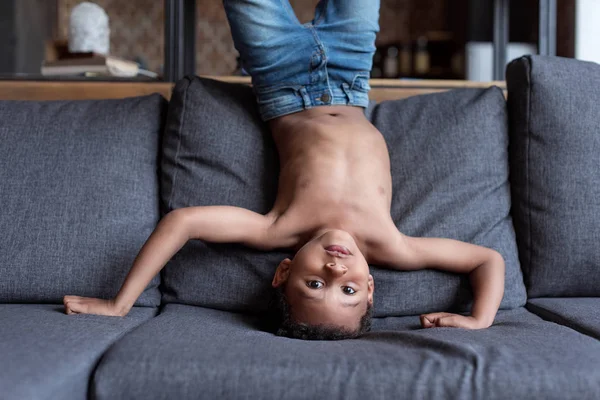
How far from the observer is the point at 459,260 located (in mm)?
1572

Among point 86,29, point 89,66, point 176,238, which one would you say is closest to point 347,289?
point 176,238

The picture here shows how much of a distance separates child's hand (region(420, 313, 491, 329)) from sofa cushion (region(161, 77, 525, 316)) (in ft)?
0.39

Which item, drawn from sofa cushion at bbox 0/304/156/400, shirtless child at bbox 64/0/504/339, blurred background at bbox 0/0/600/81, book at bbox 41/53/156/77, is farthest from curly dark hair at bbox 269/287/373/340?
blurred background at bbox 0/0/600/81

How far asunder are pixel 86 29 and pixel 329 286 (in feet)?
5.40

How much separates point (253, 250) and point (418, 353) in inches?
23.6

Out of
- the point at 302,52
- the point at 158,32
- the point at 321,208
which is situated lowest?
the point at 321,208

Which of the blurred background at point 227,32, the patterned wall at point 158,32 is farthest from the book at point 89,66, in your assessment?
the patterned wall at point 158,32

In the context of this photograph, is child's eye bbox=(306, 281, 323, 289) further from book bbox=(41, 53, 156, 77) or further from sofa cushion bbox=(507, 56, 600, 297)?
book bbox=(41, 53, 156, 77)

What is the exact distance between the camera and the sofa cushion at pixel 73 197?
1573 mm

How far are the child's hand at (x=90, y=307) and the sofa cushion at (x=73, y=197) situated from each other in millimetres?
142

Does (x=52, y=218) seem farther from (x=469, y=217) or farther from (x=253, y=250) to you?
(x=469, y=217)

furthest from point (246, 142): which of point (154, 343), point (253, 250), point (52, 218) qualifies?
point (154, 343)

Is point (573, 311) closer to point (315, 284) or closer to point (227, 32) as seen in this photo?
point (315, 284)

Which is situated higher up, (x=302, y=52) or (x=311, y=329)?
(x=302, y=52)
